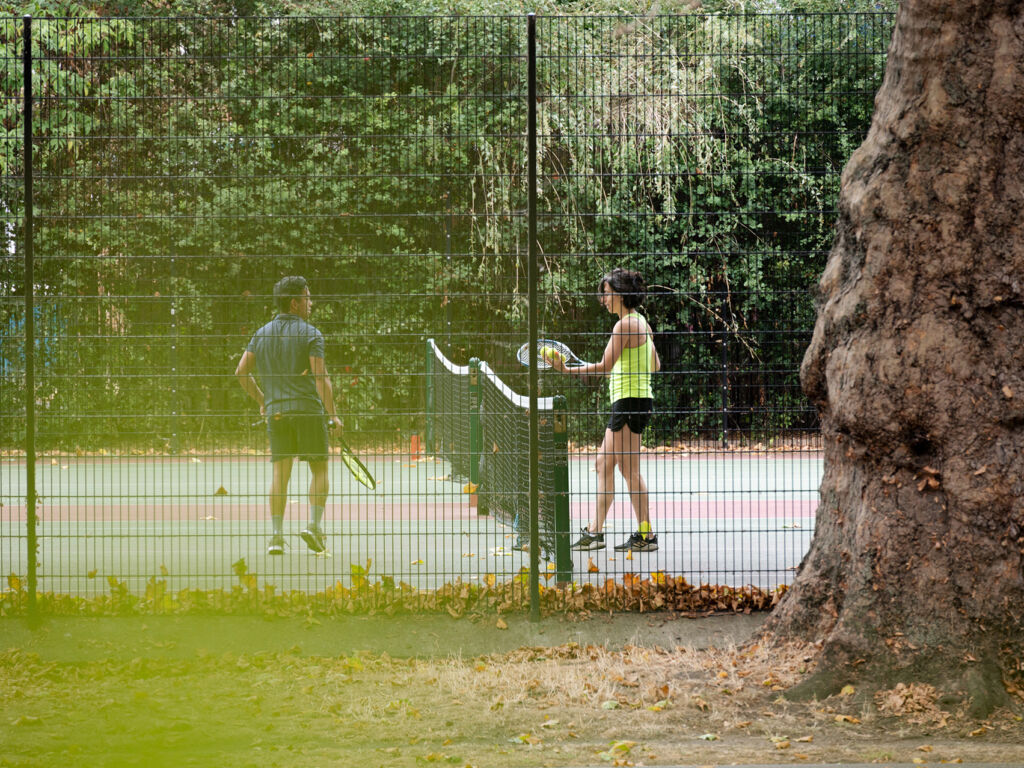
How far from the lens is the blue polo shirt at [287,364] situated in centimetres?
748

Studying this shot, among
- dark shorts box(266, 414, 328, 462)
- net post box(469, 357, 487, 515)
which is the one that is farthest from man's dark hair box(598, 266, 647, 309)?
net post box(469, 357, 487, 515)

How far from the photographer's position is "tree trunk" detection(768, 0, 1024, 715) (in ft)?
15.8

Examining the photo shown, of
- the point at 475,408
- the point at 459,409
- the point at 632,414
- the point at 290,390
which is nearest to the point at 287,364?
the point at 290,390

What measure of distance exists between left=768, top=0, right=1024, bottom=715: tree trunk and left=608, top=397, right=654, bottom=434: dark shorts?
7.96 feet

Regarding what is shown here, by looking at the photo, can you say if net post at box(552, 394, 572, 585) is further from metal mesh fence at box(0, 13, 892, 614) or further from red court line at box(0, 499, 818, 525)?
red court line at box(0, 499, 818, 525)

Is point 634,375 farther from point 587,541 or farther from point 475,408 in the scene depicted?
point 475,408

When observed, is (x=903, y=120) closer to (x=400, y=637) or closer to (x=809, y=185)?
(x=809, y=185)

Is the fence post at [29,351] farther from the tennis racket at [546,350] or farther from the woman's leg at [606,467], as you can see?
the woman's leg at [606,467]

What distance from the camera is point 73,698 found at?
4941 millimetres

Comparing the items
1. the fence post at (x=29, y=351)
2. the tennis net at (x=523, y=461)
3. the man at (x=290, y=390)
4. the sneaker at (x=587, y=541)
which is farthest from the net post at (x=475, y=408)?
the fence post at (x=29, y=351)

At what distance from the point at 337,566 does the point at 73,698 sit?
314cm

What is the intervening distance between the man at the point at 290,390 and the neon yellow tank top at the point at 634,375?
2023 millimetres

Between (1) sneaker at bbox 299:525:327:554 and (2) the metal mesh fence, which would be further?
(1) sneaker at bbox 299:525:327:554

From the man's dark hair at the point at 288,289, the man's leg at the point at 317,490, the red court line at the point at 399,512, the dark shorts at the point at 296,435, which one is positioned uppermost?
the man's dark hair at the point at 288,289
